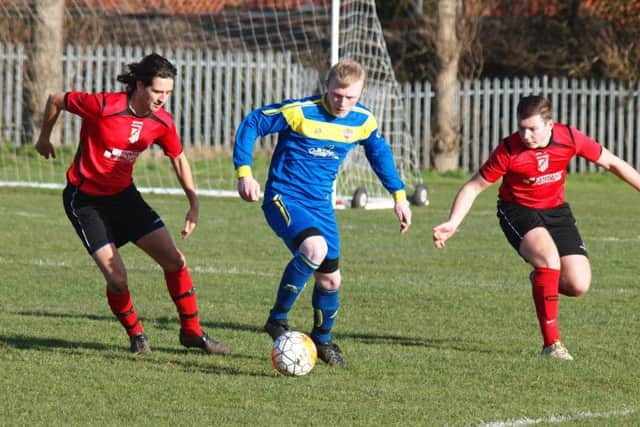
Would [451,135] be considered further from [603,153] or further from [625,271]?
[603,153]

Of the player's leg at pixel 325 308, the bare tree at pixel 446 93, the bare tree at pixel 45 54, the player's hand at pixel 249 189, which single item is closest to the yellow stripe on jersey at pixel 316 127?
the player's hand at pixel 249 189

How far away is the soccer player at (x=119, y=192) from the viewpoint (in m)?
7.89

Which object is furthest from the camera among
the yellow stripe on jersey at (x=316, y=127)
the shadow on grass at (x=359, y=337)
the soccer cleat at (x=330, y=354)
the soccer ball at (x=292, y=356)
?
the shadow on grass at (x=359, y=337)

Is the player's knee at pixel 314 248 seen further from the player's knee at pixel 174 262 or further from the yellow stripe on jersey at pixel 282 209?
the player's knee at pixel 174 262

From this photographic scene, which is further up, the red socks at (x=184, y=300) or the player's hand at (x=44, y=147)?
the player's hand at (x=44, y=147)

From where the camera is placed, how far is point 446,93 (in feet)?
88.0

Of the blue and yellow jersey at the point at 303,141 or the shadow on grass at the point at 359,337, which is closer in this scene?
the blue and yellow jersey at the point at 303,141

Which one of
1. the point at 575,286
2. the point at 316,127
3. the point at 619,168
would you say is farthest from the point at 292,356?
the point at 619,168

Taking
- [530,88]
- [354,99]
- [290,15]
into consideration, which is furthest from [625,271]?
[530,88]

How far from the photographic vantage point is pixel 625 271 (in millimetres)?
12414

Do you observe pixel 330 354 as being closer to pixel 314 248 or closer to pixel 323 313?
pixel 323 313

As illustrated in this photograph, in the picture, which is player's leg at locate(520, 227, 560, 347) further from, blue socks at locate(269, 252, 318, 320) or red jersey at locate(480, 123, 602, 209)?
blue socks at locate(269, 252, 318, 320)

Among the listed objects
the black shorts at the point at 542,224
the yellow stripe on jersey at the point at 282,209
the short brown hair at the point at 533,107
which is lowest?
the black shorts at the point at 542,224

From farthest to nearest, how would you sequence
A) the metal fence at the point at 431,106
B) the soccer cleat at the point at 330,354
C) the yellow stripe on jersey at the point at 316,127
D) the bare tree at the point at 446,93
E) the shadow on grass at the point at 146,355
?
the bare tree at the point at 446,93
the metal fence at the point at 431,106
the yellow stripe on jersey at the point at 316,127
the soccer cleat at the point at 330,354
the shadow on grass at the point at 146,355
